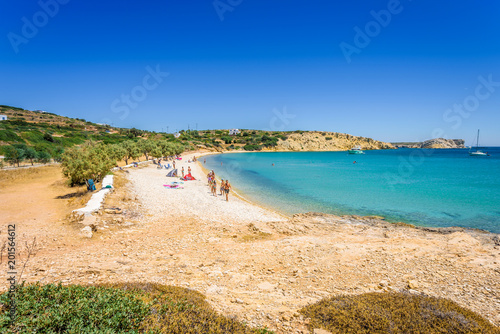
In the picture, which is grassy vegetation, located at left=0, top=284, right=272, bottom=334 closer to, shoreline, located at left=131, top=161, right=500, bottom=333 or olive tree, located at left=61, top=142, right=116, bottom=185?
shoreline, located at left=131, top=161, right=500, bottom=333

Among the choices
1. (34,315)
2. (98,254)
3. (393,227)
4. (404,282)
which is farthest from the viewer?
(393,227)

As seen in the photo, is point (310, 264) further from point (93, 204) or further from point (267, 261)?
point (93, 204)

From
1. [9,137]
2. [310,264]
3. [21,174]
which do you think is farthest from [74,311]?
[9,137]

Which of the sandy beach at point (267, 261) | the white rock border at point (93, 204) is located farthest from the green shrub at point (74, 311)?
the white rock border at point (93, 204)

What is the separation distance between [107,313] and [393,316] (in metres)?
4.87

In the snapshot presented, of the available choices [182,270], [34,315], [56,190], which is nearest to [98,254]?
[182,270]

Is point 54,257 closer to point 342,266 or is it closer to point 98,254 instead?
point 98,254

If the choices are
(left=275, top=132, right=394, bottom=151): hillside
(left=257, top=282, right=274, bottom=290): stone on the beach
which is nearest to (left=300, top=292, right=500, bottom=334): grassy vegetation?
(left=257, top=282, right=274, bottom=290): stone on the beach

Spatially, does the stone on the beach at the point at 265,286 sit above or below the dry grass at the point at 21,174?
below

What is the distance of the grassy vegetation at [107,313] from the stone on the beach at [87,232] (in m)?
4.81

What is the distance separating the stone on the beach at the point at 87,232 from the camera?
28.5 feet

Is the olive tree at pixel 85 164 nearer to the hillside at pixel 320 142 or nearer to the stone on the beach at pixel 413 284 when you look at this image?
the stone on the beach at pixel 413 284

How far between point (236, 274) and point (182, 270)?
152cm

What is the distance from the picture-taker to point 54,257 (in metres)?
6.82
